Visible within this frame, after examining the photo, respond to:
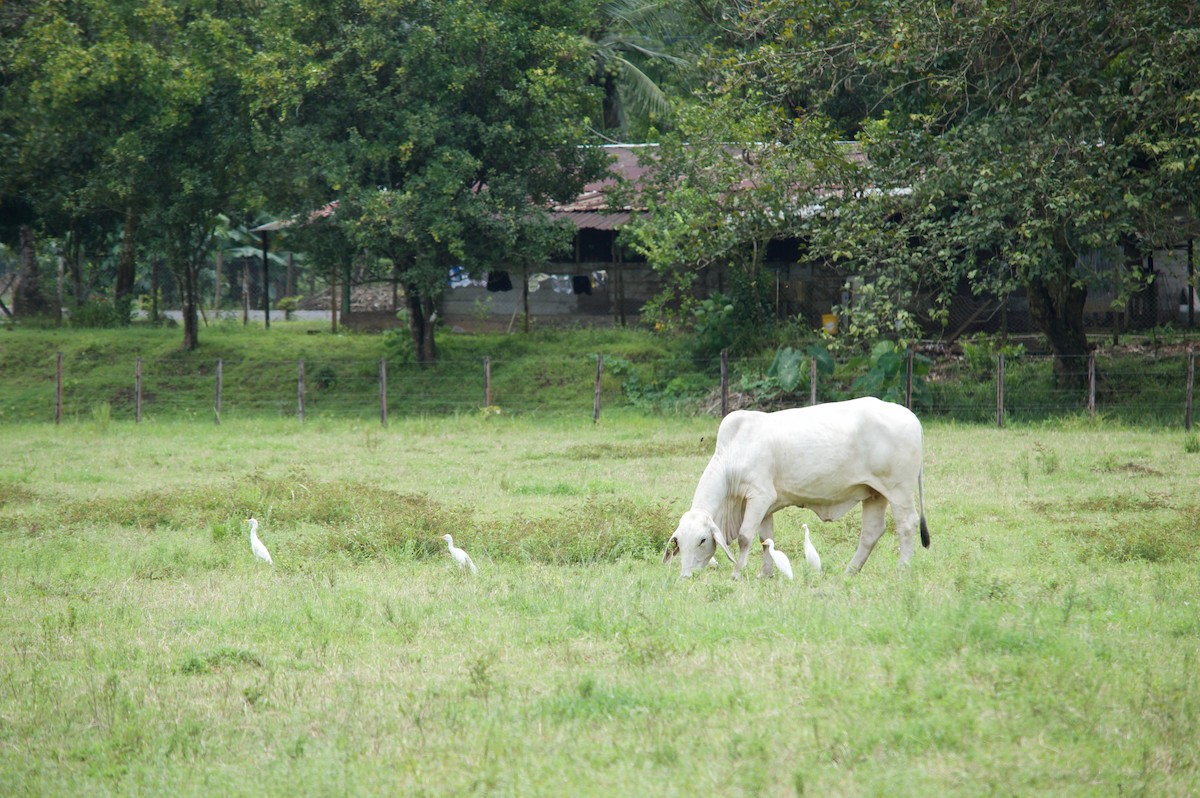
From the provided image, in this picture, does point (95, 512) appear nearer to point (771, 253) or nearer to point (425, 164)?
point (425, 164)

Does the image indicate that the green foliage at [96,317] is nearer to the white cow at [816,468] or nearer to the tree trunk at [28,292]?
the tree trunk at [28,292]

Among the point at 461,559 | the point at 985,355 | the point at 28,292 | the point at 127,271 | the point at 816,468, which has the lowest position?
the point at 461,559

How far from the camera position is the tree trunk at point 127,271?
32375mm

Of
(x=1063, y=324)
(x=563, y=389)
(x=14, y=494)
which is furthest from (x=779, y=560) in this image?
(x=563, y=389)

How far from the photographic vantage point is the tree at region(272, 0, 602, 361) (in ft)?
81.3

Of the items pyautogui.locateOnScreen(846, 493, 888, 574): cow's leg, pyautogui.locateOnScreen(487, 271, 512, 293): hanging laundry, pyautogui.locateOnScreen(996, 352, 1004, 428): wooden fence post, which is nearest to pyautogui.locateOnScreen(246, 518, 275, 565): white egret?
pyautogui.locateOnScreen(846, 493, 888, 574): cow's leg

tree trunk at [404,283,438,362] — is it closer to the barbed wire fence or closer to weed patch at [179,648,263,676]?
the barbed wire fence

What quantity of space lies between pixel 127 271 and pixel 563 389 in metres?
15.4

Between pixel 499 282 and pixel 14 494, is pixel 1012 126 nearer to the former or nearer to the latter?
pixel 14 494

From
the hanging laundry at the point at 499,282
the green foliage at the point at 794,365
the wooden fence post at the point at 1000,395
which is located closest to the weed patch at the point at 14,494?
the green foliage at the point at 794,365

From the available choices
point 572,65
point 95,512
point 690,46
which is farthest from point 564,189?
point 95,512

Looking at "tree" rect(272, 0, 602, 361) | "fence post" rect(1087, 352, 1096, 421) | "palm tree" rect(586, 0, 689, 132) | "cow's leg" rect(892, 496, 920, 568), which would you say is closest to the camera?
"cow's leg" rect(892, 496, 920, 568)

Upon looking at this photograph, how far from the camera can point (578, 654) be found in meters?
7.23

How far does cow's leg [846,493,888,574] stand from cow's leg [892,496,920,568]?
0.13 metres
